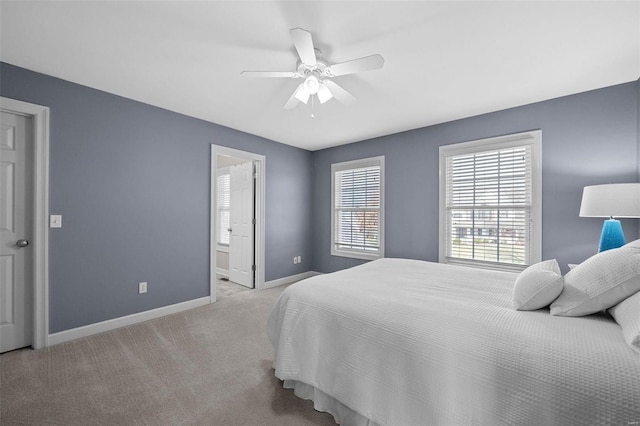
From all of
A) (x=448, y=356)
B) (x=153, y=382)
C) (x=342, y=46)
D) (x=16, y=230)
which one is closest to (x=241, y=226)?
(x=16, y=230)

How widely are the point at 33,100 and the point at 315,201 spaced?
393 centimetres

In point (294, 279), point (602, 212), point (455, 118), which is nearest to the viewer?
point (602, 212)

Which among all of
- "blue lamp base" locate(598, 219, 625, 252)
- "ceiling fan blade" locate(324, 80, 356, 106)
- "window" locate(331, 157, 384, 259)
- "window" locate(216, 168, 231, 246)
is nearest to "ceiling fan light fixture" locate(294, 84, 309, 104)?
"ceiling fan blade" locate(324, 80, 356, 106)

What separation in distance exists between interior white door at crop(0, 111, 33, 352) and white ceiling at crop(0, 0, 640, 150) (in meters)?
0.61

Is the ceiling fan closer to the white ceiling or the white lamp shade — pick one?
the white ceiling

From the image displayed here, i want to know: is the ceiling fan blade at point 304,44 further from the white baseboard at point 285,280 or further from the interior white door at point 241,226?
the white baseboard at point 285,280

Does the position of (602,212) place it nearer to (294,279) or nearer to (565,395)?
(565,395)

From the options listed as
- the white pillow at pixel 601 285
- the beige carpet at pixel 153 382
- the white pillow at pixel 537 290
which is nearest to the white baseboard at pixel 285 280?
the beige carpet at pixel 153 382

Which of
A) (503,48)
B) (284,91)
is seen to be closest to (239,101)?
(284,91)

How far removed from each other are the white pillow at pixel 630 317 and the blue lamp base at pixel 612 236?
149 centimetres

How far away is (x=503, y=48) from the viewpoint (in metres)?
2.09

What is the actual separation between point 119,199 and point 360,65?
2.81 m

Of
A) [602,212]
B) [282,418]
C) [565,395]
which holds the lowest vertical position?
[282,418]

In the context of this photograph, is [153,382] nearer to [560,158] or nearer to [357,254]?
[357,254]
